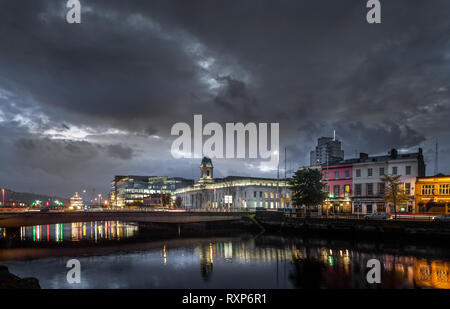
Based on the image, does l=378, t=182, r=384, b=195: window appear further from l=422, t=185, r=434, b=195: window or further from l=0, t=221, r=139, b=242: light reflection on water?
l=0, t=221, r=139, b=242: light reflection on water

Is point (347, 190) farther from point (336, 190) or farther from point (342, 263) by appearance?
point (342, 263)

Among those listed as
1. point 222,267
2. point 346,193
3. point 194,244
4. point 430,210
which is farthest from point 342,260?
point 346,193

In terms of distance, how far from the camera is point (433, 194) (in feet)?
229

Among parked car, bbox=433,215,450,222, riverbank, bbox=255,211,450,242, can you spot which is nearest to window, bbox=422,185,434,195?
parked car, bbox=433,215,450,222

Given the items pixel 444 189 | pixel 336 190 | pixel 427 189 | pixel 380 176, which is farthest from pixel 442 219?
pixel 336 190

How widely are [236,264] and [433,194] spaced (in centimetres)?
4945

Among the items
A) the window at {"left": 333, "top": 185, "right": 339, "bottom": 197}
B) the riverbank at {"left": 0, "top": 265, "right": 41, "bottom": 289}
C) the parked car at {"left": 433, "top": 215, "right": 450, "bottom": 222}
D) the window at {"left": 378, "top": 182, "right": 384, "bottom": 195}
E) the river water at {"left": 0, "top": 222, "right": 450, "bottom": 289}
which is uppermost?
the window at {"left": 378, "top": 182, "right": 384, "bottom": 195}

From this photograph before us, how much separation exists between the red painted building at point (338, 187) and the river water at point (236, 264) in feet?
86.1

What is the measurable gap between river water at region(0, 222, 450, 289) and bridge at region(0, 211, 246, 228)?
23.0ft

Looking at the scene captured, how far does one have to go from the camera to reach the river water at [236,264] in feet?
113

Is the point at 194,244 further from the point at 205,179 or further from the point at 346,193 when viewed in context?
the point at 205,179

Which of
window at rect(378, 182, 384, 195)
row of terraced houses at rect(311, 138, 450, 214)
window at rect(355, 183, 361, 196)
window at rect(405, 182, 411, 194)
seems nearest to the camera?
row of terraced houses at rect(311, 138, 450, 214)

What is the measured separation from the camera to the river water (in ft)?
113

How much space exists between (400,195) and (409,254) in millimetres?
23059
